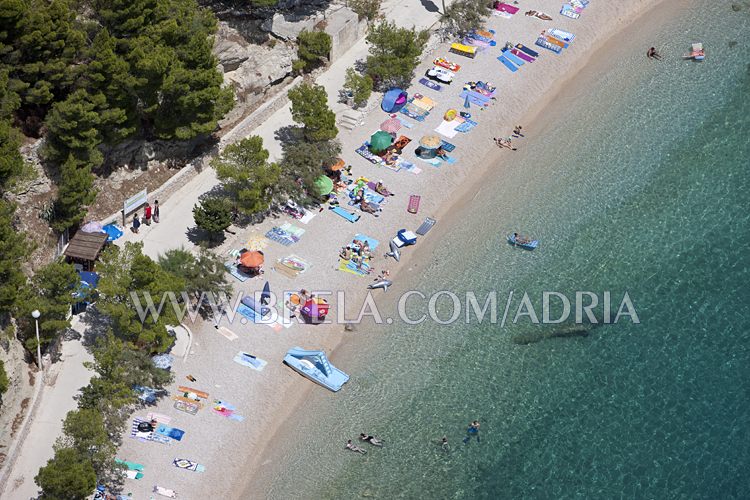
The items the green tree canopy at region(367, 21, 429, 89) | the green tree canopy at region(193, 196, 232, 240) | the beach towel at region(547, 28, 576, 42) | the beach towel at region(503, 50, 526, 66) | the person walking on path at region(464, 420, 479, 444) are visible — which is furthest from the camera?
the beach towel at region(547, 28, 576, 42)

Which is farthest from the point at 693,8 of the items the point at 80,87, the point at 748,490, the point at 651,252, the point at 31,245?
the point at 31,245

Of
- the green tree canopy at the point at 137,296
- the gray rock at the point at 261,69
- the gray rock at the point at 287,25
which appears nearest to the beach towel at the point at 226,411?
the green tree canopy at the point at 137,296

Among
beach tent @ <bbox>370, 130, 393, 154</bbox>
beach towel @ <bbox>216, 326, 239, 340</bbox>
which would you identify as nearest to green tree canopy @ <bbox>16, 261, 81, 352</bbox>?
beach towel @ <bbox>216, 326, 239, 340</bbox>

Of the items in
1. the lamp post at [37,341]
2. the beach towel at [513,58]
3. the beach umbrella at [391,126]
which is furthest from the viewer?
the beach towel at [513,58]

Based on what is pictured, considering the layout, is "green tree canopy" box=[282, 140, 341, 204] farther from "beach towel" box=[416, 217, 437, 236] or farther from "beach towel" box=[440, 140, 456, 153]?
"beach towel" box=[440, 140, 456, 153]

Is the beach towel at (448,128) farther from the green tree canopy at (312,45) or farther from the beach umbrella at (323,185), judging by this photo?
the beach umbrella at (323,185)

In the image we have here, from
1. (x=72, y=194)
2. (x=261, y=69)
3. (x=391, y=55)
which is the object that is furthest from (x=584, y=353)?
(x=72, y=194)

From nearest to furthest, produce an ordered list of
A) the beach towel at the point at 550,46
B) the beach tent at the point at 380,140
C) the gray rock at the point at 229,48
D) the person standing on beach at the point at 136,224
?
the person standing on beach at the point at 136,224, the beach tent at the point at 380,140, the gray rock at the point at 229,48, the beach towel at the point at 550,46
